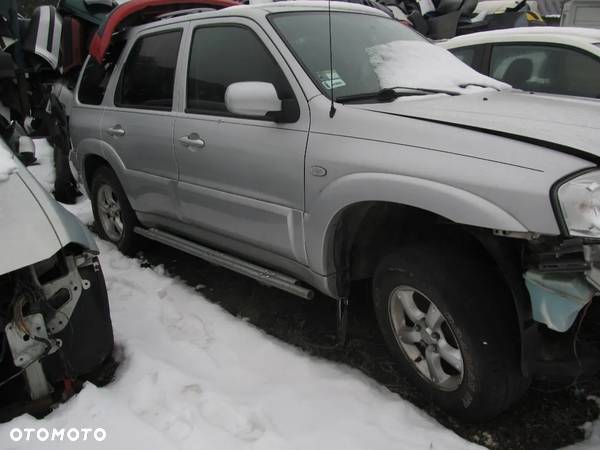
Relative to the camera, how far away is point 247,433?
91.4 inches

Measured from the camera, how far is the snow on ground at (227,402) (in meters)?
2.26

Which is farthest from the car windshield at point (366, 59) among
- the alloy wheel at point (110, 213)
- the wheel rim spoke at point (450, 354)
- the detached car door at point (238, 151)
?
the alloy wheel at point (110, 213)

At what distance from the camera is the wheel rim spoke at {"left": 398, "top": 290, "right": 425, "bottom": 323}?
2420 millimetres

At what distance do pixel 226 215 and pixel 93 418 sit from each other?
1.37m

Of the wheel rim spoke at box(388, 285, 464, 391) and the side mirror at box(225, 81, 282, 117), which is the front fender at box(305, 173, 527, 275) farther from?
the side mirror at box(225, 81, 282, 117)

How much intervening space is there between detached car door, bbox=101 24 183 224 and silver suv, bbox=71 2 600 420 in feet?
0.06

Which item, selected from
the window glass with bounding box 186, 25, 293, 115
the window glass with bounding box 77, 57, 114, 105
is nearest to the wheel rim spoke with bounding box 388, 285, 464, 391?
the window glass with bounding box 186, 25, 293, 115

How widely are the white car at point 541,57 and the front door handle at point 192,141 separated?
120 inches

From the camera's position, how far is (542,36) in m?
4.52

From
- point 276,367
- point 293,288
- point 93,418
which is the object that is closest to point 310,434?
point 276,367

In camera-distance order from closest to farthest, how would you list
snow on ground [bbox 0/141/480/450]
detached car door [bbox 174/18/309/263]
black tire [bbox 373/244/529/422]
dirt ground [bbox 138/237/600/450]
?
black tire [bbox 373/244/529/422]
snow on ground [bbox 0/141/480/450]
dirt ground [bbox 138/237/600/450]
detached car door [bbox 174/18/309/263]

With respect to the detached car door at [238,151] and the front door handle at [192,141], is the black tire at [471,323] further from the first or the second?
the front door handle at [192,141]

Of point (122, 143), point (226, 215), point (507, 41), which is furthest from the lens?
point (507, 41)

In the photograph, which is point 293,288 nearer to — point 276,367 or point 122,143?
point 276,367
